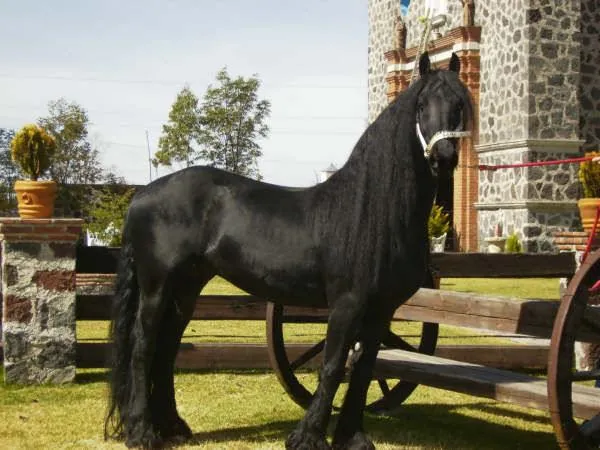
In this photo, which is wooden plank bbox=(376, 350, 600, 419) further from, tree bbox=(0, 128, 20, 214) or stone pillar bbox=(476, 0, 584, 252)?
tree bbox=(0, 128, 20, 214)

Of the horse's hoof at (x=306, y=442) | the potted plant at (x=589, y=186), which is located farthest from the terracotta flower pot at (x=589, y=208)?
the horse's hoof at (x=306, y=442)

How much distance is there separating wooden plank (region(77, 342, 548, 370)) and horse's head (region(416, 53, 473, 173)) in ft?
13.2

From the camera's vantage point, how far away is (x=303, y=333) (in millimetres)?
Answer: 12000

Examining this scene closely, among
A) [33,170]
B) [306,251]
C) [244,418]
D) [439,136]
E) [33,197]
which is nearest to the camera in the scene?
[439,136]

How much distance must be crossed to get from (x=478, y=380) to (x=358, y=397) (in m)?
0.71

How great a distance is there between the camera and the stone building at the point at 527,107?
730 inches

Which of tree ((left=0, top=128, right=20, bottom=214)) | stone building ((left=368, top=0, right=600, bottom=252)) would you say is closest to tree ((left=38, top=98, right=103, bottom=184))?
tree ((left=0, top=128, right=20, bottom=214))

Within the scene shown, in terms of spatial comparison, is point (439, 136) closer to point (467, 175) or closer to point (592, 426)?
point (592, 426)

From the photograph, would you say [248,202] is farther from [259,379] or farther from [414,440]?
[259,379]

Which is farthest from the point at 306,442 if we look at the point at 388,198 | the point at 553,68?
the point at 553,68

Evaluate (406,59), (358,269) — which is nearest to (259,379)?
(358,269)

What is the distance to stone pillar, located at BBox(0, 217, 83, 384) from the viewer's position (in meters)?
7.67

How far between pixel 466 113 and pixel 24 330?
4.67m

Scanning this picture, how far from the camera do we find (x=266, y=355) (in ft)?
28.2
